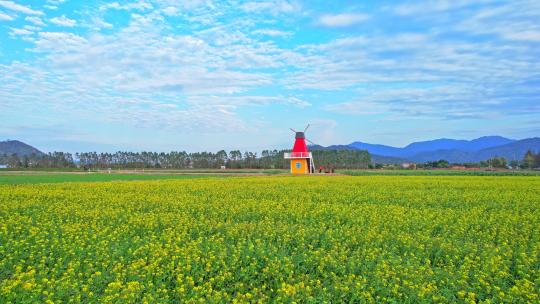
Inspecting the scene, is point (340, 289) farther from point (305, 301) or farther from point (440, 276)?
point (440, 276)

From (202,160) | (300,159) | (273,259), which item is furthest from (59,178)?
(202,160)

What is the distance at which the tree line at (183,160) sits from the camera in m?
143

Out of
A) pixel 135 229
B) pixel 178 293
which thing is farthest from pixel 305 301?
pixel 135 229

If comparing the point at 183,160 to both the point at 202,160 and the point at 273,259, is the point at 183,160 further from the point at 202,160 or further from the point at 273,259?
the point at 273,259

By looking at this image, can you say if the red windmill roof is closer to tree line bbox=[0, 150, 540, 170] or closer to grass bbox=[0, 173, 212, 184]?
Answer: grass bbox=[0, 173, 212, 184]

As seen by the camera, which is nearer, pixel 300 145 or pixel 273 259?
pixel 273 259

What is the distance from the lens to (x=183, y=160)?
154500 millimetres

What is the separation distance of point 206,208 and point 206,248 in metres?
7.72

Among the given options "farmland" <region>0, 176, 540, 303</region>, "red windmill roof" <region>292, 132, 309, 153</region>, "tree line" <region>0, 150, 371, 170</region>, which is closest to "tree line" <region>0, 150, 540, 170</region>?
"tree line" <region>0, 150, 371, 170</region>

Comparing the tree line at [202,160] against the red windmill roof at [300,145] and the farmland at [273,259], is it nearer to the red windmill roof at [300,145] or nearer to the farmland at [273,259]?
the red windmill roof at [300,145]

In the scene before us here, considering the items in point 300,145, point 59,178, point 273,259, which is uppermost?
point 300,145

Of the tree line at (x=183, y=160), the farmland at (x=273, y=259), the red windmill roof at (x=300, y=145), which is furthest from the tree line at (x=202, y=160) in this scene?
the farmland at (x=273, y=259)

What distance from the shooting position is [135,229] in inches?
533

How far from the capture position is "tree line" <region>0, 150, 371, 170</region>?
468 ft
